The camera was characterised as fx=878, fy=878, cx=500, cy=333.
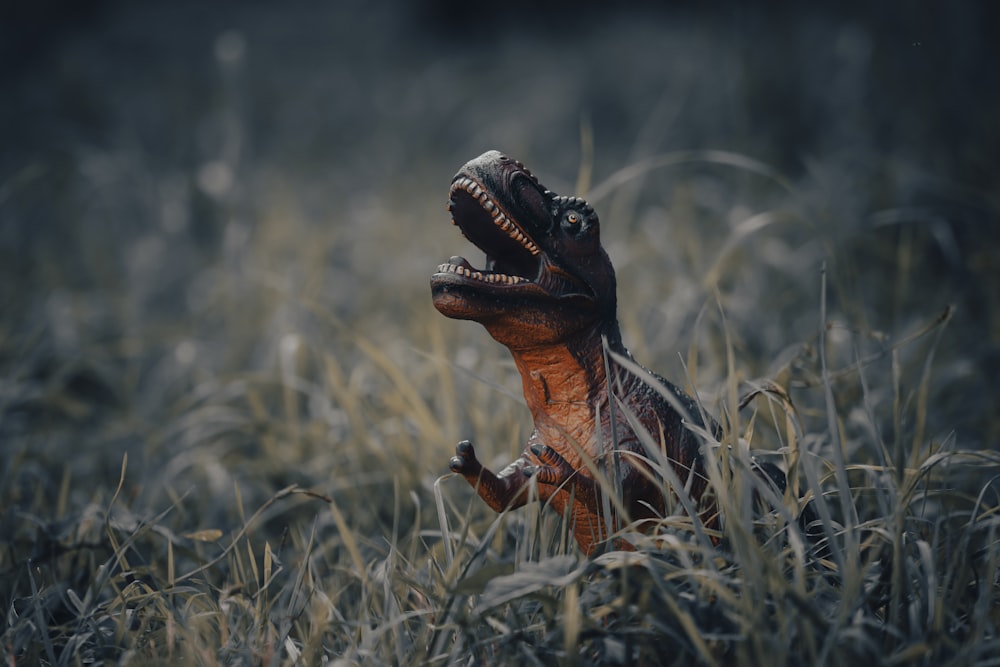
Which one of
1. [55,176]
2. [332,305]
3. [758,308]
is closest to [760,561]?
[758,308]

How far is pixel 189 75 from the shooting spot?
8375 mm

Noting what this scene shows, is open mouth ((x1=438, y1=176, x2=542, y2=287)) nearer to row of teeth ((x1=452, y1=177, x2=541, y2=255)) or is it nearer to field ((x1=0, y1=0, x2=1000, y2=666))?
row of teeth ((x1=452, y1=177, x2=541, y2=255))

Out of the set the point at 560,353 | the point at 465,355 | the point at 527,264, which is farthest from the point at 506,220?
the point at 465,355

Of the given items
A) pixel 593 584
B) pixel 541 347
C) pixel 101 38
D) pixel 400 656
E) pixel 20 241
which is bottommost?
pixel 400 656

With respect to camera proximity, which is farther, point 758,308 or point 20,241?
point 20,241

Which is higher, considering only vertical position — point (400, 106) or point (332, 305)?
point (400, 106)

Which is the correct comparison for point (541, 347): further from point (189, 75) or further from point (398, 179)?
point (189, 75)

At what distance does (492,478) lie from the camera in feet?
5.47

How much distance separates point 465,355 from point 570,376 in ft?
4.76

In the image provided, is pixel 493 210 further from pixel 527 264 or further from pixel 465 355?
pixel 465 355

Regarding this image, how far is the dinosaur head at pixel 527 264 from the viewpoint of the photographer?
1.66 metres

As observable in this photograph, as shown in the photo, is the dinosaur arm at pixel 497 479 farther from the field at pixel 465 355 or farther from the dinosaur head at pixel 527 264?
the dinosaur head at pixel 527 264

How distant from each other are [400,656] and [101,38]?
33.4 feet

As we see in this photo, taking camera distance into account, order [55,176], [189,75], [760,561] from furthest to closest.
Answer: [189,75], [55,176], [760,561]
